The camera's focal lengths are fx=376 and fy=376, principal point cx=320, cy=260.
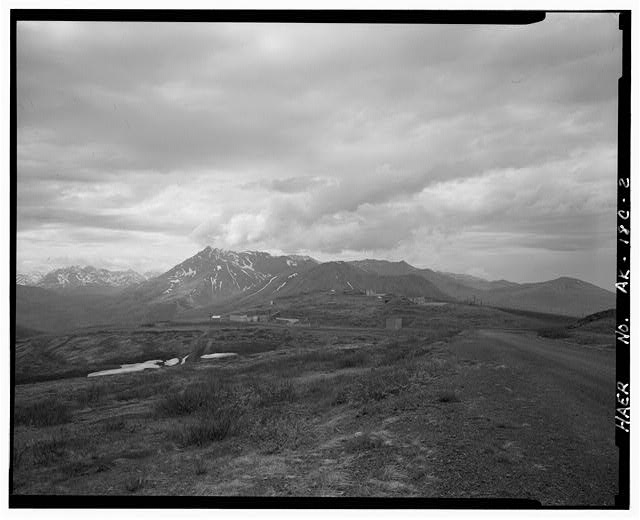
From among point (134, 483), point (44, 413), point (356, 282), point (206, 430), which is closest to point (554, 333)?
point (356, 282)

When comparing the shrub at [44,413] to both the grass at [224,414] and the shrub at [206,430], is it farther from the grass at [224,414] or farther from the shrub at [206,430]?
the shrub at [206,430]

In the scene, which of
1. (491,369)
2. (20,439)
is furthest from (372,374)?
(20,439)

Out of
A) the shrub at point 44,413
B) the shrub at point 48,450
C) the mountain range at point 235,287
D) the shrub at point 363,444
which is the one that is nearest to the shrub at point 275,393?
the shrub at point 363,444

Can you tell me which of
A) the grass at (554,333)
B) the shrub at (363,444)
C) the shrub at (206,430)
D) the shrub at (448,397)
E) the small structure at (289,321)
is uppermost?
the grass at (554,333)

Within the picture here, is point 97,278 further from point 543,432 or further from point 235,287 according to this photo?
point 543,432

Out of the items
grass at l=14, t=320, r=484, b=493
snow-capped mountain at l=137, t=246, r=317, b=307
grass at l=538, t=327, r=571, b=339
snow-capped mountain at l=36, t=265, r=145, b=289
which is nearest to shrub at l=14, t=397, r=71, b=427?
grass at l=14, t=320, r=484, b=493

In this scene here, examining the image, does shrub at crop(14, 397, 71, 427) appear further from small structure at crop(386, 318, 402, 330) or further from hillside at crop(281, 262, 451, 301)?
small structure at crop(386, 318, 402, 330)
